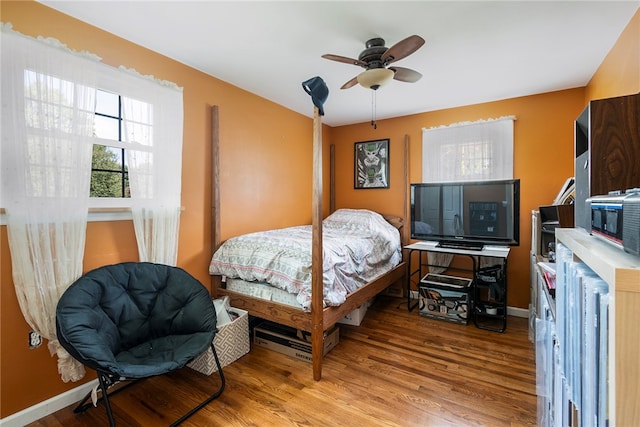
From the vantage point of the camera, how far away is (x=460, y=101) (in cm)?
335

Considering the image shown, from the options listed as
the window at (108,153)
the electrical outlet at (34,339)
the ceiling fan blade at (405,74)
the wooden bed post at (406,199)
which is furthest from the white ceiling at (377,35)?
the electrical outlet at (34,339)

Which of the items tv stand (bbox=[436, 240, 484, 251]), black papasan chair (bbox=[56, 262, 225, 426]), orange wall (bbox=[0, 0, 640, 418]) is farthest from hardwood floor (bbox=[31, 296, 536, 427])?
tv stand (bbox=[436, 240, 484, 251])

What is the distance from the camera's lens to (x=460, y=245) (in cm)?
316

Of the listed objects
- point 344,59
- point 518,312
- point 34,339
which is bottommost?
point 518,312

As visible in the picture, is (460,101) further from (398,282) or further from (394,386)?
(394,386)

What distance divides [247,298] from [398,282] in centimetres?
218

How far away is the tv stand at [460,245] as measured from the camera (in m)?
3.05

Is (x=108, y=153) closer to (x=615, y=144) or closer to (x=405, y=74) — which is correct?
(x=405, y=74)

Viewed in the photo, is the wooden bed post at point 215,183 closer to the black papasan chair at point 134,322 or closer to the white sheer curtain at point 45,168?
the black papasan chair at point 134,322

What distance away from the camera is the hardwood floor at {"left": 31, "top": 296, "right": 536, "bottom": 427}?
5.61 feet

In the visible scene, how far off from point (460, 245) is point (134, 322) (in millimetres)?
3063

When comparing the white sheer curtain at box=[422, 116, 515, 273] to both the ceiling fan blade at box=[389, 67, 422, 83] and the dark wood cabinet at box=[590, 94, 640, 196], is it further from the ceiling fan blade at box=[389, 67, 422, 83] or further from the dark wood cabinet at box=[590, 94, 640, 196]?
the dark wood cabinet at box=[590, 94, 640, 196]

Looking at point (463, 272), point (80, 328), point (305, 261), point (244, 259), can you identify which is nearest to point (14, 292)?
point (80, 328)

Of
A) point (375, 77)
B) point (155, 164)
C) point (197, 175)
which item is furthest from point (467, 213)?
point (155, 164)
